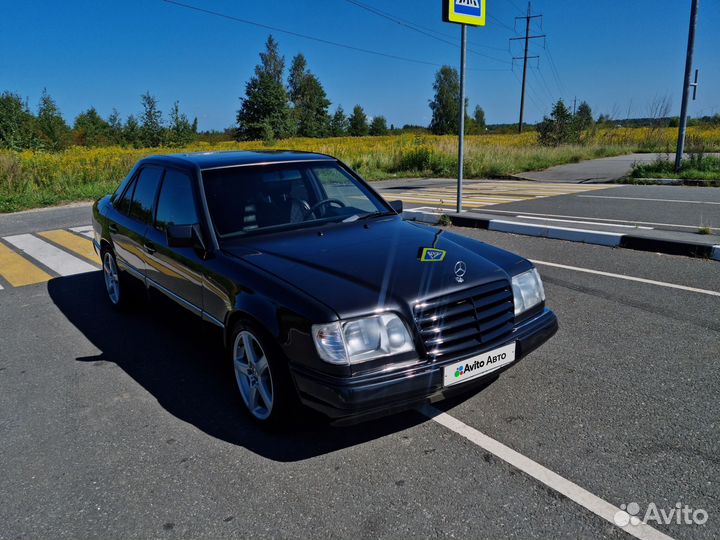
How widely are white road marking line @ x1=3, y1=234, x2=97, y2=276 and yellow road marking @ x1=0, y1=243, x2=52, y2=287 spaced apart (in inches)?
7.1

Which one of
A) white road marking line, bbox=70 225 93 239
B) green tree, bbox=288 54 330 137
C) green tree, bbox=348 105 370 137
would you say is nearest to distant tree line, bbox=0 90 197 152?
white road marking line, bbox=70 225 93 239

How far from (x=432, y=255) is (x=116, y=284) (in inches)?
144

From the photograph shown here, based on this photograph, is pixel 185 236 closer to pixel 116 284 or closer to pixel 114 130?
pixel 116 284

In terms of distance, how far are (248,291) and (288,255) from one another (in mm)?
404

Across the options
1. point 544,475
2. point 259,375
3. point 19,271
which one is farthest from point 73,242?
point 544,475

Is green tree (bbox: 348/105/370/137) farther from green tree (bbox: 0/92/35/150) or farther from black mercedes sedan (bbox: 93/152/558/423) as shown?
black mercedes sedan (bbox: 93/152/558/423)

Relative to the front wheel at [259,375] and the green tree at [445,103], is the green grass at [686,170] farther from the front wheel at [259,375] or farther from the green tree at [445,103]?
the green tree at [445,103]

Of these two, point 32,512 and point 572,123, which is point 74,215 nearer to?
point 32,512

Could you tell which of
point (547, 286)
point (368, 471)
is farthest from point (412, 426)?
point (547, 286)

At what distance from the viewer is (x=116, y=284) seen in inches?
217

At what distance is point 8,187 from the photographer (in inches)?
636

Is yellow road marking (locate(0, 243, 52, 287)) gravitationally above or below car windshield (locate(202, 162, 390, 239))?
below

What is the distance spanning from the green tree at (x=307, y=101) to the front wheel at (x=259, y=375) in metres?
88.8

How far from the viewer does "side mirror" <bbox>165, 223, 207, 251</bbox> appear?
3.55 meters
